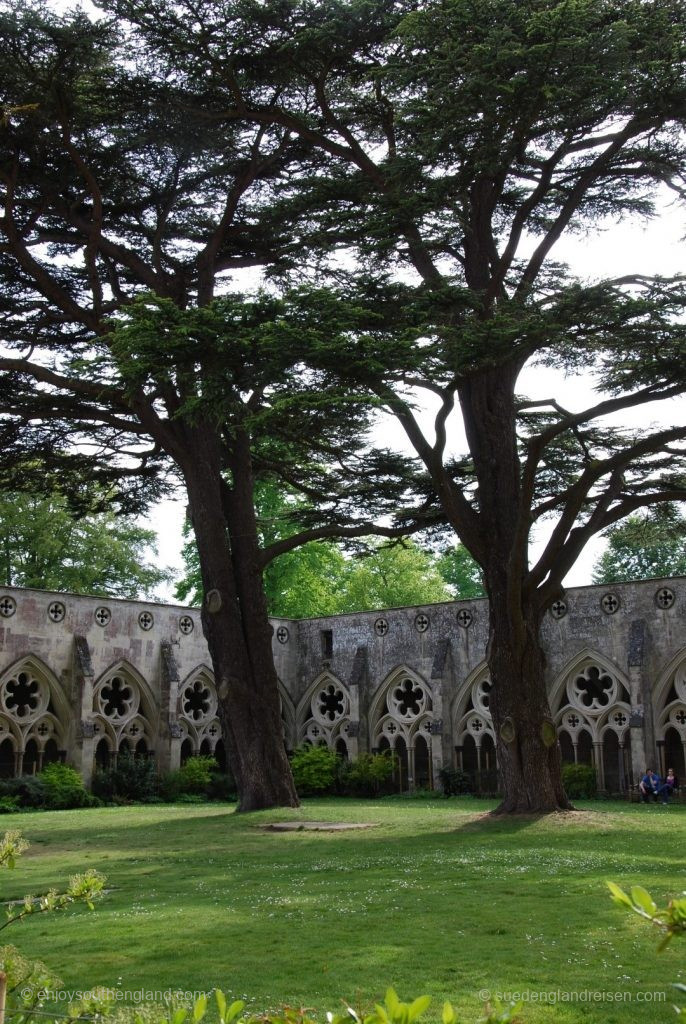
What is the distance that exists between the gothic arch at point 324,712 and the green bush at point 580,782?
6.13 meters

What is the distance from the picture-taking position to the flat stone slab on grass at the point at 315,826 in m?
13.4

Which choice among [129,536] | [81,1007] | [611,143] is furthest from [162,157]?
[129,536]

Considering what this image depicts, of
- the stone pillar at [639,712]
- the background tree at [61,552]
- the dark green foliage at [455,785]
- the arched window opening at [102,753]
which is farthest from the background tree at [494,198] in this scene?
the background tree at [61,552]

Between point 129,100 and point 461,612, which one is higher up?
point 129,100

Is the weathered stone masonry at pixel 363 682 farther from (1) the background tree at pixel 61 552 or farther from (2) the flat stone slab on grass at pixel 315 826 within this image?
(1) the background tree at pixel 61 552

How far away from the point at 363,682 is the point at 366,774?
8.09 ft

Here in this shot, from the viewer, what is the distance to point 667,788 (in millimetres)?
20469

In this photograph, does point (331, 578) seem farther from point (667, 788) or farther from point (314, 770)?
point (667, 788)

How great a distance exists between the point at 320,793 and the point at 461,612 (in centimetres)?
491

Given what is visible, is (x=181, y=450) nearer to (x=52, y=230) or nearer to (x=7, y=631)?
(x=52, y=230)

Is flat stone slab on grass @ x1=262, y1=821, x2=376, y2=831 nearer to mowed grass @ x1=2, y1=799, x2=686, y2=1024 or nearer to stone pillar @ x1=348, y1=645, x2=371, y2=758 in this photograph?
mowed grass @ x1=2, y1=799, x2=686, y2=1024

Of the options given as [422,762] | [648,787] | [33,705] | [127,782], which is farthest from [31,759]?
[648,787]

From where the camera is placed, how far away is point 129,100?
589 inches

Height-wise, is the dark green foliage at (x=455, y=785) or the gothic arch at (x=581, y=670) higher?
the gothic arch at (x=581, y=670)
